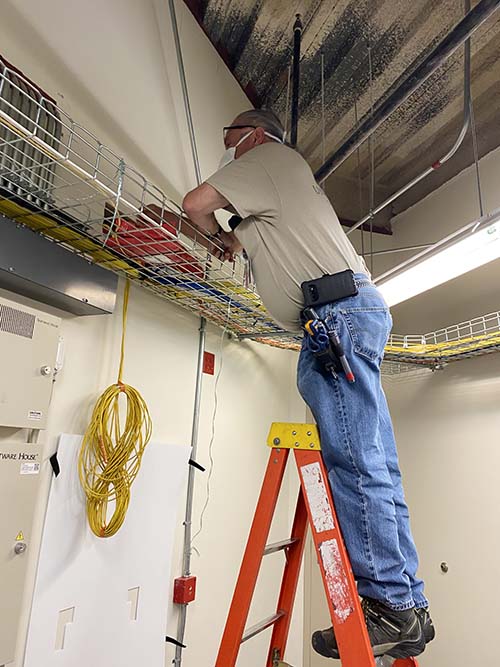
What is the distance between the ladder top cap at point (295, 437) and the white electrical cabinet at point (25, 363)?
674 millimetres

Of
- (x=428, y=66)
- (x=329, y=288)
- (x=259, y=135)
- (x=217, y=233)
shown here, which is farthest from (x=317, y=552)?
(x=428, y=66)

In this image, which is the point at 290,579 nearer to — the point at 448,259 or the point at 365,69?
the point at 448,259

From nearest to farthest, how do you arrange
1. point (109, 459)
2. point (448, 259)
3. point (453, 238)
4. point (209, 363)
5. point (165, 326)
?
point (109, 459), point (453, 238), point (448, 259), point (165, 326), point (209, 363)

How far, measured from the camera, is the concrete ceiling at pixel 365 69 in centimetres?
213

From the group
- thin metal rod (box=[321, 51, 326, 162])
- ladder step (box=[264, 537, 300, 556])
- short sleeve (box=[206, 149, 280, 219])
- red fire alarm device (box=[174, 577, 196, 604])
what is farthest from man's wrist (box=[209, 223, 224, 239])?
thin metal rod (box=[321, 51, 326, 162])

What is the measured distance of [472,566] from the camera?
2.25m

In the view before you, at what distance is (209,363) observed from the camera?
7.04 feet

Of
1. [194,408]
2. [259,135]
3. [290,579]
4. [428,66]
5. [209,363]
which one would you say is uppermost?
[428,66]

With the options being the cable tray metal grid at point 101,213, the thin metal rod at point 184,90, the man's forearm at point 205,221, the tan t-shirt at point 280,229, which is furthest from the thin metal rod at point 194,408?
the tan t-shirt at point 280,229

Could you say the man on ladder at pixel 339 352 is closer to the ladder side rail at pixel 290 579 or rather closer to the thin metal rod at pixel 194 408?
the ladder side rail at pixel 290 579

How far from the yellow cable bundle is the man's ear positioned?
983 mm

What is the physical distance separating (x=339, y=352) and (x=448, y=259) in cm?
91

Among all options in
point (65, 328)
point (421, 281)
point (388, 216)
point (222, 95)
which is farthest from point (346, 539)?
point (388, 216)

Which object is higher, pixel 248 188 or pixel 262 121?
pixel 262 121
